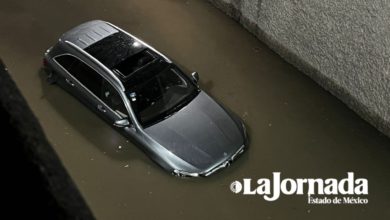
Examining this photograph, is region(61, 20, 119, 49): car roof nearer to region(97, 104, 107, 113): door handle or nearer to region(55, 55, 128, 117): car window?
region(55, 55, 128, 117): car window

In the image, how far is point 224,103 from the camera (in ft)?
28.6

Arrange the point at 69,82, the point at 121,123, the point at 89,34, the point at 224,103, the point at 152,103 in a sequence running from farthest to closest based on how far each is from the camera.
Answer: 1. the point at 224,103
2. the point at 89,34
3. the point at 69,82
4. the point at 152,103
5. the point at 121,123

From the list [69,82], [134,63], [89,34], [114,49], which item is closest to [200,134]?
[134,63]

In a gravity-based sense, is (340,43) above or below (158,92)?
above

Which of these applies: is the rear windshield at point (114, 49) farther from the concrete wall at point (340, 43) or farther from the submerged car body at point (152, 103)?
the concrete wall at point (340, 43)

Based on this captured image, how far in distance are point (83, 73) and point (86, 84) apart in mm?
203

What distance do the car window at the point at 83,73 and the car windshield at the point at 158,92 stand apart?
0.60 m

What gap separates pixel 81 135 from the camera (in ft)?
26.0

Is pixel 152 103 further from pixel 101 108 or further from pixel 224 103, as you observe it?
pixel 224 103

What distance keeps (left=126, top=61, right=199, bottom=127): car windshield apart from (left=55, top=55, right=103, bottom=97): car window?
1.98ft

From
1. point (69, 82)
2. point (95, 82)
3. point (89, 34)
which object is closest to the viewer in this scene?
point (95, 82)

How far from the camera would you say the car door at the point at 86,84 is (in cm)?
768

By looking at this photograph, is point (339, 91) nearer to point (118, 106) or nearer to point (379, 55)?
point (379, 55)

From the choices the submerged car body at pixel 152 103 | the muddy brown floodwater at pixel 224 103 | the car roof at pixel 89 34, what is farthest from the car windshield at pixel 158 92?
the car roof at pixel 89 34
